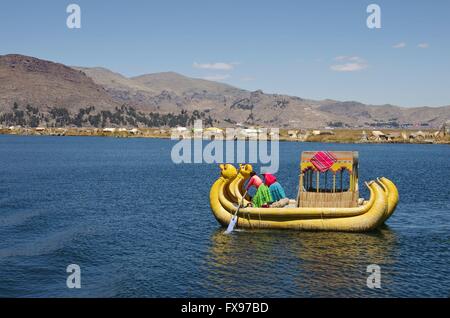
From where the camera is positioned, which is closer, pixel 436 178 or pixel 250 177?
pixel 250 177

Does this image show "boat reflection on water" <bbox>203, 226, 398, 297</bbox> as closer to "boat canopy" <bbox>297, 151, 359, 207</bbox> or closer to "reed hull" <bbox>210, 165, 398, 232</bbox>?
"reed hull" <bbox>210, 165, 398, 232</bbox>

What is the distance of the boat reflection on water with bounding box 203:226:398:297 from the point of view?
24.9 meters

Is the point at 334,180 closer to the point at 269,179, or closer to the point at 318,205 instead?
the point at 318,205

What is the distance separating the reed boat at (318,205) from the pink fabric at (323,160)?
0.07m

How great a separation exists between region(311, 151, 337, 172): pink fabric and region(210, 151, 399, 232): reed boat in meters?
0.07

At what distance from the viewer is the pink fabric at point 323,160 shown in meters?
36.8

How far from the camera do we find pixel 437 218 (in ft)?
139

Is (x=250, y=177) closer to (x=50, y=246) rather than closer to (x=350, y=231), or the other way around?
(x=350, y=231)

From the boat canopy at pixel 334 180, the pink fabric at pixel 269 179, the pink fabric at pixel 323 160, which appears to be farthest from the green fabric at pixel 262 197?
the pink fabric at pixel 323 160

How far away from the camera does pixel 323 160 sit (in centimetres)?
3697

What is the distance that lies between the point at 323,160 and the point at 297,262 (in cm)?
1020

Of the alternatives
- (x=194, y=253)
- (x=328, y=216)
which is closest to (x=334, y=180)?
(x=328, y=216)
